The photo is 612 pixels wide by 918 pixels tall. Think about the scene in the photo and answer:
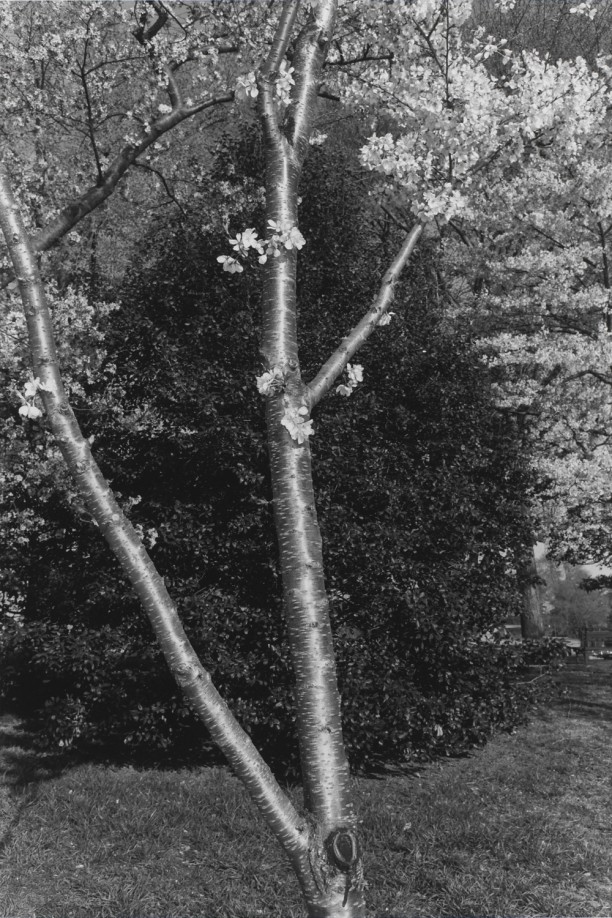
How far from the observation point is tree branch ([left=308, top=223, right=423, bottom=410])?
2965mm

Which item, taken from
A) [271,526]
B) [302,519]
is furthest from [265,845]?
[302,519]

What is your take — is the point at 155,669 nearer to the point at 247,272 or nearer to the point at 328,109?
the point at 247,272

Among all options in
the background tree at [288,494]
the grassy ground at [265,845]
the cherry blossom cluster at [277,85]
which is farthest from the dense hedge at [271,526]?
the background tree at [288,494]

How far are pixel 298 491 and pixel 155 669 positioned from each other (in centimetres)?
490

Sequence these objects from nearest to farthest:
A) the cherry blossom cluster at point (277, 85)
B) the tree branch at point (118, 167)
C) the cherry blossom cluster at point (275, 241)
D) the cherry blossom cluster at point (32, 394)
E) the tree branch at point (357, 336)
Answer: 1. the cherry blossom cluster at point (32, 394)
2. the cherry blossom cluster at point (275, 241)
3. the tree branch at point (357, 336)
4. the cherry blossom cluster at point (277, 85)
5. the tree branch at point (118, 167)

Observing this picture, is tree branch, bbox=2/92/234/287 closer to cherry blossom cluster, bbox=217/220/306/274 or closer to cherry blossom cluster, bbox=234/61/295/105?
cherry blossom cluster, bbox=234/61/295/105

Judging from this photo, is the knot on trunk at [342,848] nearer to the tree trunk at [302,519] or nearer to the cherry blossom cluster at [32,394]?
the tree trunk at [302,519]

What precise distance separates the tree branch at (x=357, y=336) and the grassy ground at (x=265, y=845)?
2.97 metres

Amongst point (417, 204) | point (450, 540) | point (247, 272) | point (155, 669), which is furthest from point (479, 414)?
point (417, 204)

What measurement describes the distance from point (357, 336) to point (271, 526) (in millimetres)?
4237

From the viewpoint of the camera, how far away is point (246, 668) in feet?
22.3

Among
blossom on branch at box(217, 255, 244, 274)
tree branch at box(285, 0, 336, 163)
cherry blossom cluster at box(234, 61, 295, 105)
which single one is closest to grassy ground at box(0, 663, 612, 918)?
blossom on branch at box(217, 255, 244, 274)

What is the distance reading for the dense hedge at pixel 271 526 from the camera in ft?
23.1

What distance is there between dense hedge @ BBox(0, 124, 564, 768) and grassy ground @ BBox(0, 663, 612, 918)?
605mm
